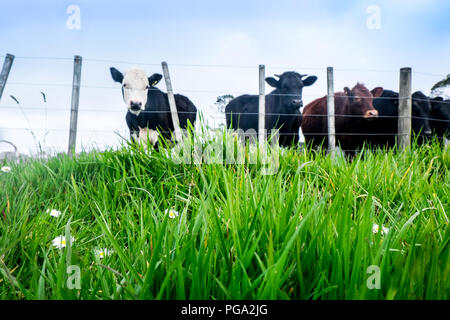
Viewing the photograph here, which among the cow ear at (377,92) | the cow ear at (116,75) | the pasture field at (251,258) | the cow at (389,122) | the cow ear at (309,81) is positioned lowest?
the pasture field at (251,258)

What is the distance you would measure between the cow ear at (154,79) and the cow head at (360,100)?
3.32 metres

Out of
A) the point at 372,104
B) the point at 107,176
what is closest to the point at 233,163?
the point at 107,176

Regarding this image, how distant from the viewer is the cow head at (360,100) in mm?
5919

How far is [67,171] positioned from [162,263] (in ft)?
5.92

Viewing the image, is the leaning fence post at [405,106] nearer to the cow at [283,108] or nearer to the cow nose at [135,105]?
the cow at [283,108]

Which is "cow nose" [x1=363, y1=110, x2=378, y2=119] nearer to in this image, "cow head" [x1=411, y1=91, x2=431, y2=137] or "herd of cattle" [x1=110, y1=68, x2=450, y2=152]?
"herd of cattle" [x1=110, y1=68, x2=450, y2=152]

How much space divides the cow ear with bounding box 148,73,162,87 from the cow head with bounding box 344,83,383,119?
131 inches

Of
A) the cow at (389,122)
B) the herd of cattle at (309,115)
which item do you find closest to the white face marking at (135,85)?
the herd of cattle at (309,115)

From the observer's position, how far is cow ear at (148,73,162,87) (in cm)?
572

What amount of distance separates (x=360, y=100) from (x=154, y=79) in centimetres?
361

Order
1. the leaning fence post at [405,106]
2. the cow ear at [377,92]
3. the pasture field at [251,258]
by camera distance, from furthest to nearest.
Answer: the cow ear at [377,92]
the leaning fence post at [405,106]
the pasture field at [251,258]

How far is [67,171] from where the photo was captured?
233cm

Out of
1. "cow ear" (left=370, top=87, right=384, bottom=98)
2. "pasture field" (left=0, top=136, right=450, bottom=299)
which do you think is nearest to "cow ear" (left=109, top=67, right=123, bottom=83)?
"pasture field" (left=0, top=136, right=450, bottom=299)
